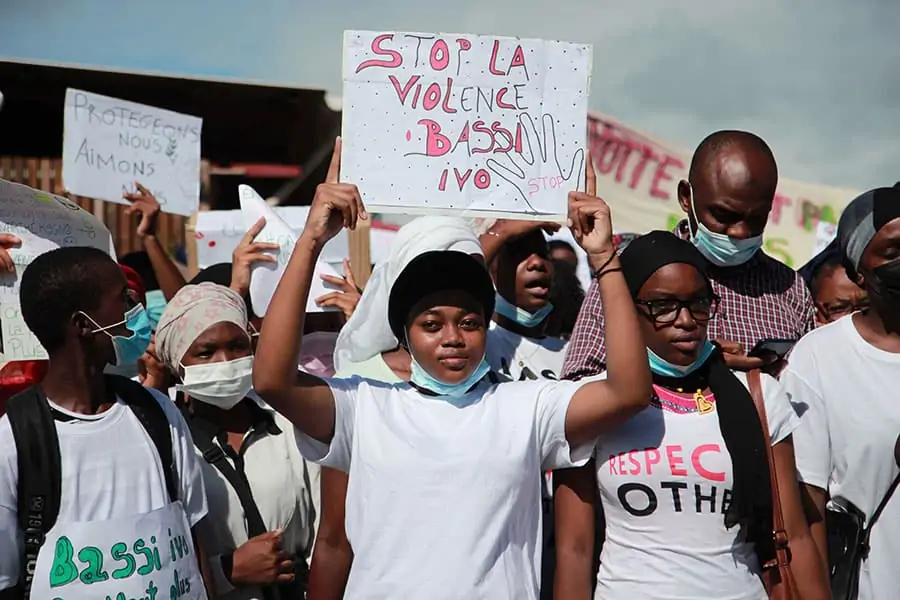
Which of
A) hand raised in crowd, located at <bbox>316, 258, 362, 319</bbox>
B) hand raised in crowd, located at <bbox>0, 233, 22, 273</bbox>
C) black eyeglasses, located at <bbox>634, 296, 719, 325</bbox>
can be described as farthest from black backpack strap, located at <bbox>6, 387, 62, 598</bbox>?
hand raised in crowd, located at <bbox>316, 258, 362, 319</bbox>

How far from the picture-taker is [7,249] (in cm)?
355

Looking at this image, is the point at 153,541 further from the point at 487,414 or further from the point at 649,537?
the point at 649,537

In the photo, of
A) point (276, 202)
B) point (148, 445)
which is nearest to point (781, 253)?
point (276, 202)

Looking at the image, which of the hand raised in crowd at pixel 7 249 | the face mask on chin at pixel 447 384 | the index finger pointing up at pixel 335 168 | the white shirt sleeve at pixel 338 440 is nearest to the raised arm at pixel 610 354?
the face mask on chin at pixel 447 384

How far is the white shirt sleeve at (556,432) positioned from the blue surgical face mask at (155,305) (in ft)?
8.76

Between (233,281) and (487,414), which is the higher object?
(233,281)

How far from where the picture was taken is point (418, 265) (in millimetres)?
2928

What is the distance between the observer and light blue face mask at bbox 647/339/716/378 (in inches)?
117

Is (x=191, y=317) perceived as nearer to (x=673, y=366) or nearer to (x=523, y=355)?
(x=523, y=355)

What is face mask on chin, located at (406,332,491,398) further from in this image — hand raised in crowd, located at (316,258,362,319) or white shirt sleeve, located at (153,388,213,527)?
hand raised in crowd, located at (316,258,362,319)

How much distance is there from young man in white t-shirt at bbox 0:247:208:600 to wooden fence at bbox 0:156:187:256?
6658mm

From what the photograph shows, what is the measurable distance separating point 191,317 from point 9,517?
109 centimetres

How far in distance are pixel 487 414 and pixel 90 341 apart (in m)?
1.19

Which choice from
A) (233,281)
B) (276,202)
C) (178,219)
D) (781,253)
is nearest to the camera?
(233,281)
